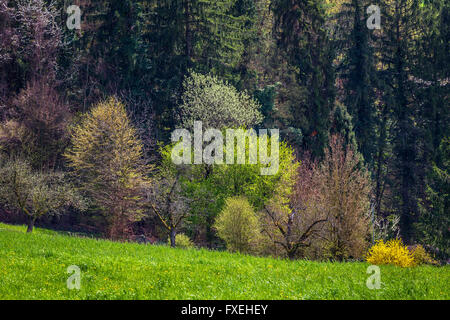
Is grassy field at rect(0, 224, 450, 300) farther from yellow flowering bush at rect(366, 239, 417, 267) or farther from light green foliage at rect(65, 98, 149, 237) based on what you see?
light green foliage at rect(65, 98, 149, 237)

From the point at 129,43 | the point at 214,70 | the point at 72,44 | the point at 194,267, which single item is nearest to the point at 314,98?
the point at 214,70

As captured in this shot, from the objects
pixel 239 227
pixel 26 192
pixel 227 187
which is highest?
pixel 227 187

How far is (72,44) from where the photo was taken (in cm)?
5244

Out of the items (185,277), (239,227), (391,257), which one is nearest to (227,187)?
(239,227)

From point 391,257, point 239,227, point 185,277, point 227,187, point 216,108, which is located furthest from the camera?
point 216,108

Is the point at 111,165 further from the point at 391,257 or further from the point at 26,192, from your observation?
the point at 391,257

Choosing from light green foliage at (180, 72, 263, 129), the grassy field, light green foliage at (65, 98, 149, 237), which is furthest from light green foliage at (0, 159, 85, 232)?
light green foliage at (180, 72, 263, 129)

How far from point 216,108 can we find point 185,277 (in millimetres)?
30646

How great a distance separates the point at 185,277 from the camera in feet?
45.4

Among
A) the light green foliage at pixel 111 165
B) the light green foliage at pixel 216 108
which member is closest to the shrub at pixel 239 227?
the light green foliage at pixel 111 165
